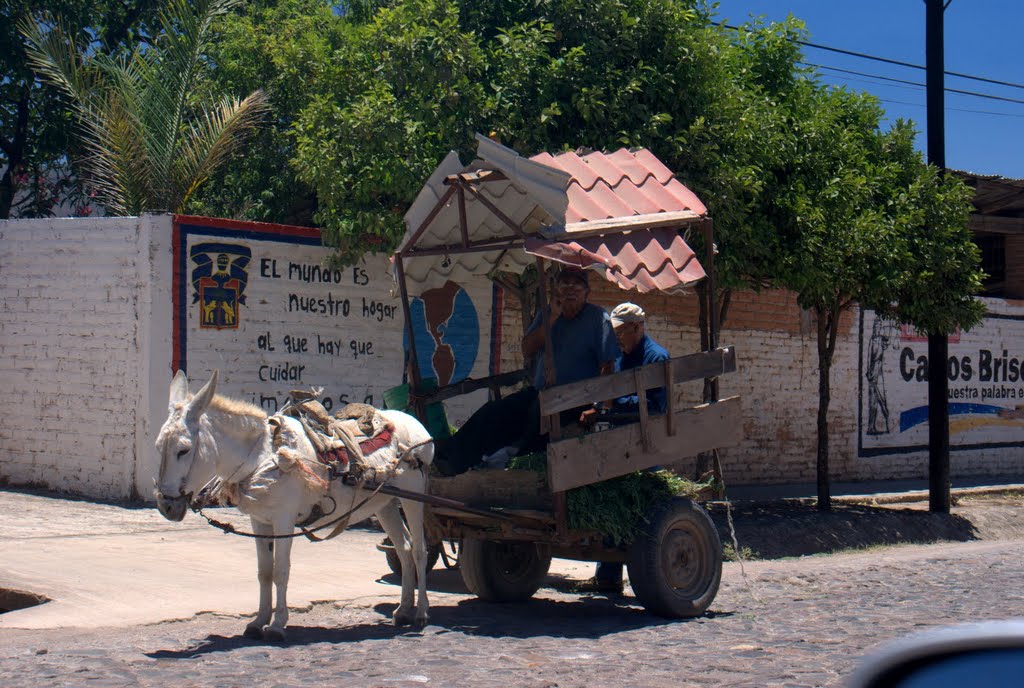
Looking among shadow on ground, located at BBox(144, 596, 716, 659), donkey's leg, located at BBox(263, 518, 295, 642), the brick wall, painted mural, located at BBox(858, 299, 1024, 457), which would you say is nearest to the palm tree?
the brick wall

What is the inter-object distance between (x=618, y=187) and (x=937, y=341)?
8.58m

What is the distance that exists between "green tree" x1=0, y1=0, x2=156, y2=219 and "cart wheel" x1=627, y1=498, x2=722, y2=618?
13.7m

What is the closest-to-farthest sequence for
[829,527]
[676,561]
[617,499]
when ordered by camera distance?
1. [617,499]
2. [676,561]
3. [829,527]

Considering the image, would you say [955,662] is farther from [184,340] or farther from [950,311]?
[950,311]

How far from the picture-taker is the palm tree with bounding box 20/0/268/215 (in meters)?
13.3

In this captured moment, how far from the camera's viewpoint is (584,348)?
8.13m

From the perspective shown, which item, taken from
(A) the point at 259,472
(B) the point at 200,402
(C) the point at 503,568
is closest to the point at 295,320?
(C) the point at 503,568

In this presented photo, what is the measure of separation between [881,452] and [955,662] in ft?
61.2

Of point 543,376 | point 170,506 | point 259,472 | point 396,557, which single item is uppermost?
point 543,376

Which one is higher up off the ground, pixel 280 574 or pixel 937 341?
pixel 937 341

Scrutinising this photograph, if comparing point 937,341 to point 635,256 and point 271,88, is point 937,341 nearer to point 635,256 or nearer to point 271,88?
point 635,256

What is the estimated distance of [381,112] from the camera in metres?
11.6

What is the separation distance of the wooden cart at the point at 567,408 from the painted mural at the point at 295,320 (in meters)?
2.96

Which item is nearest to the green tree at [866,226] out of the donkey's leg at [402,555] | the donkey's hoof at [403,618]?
the donkey's leg at [402,555]
